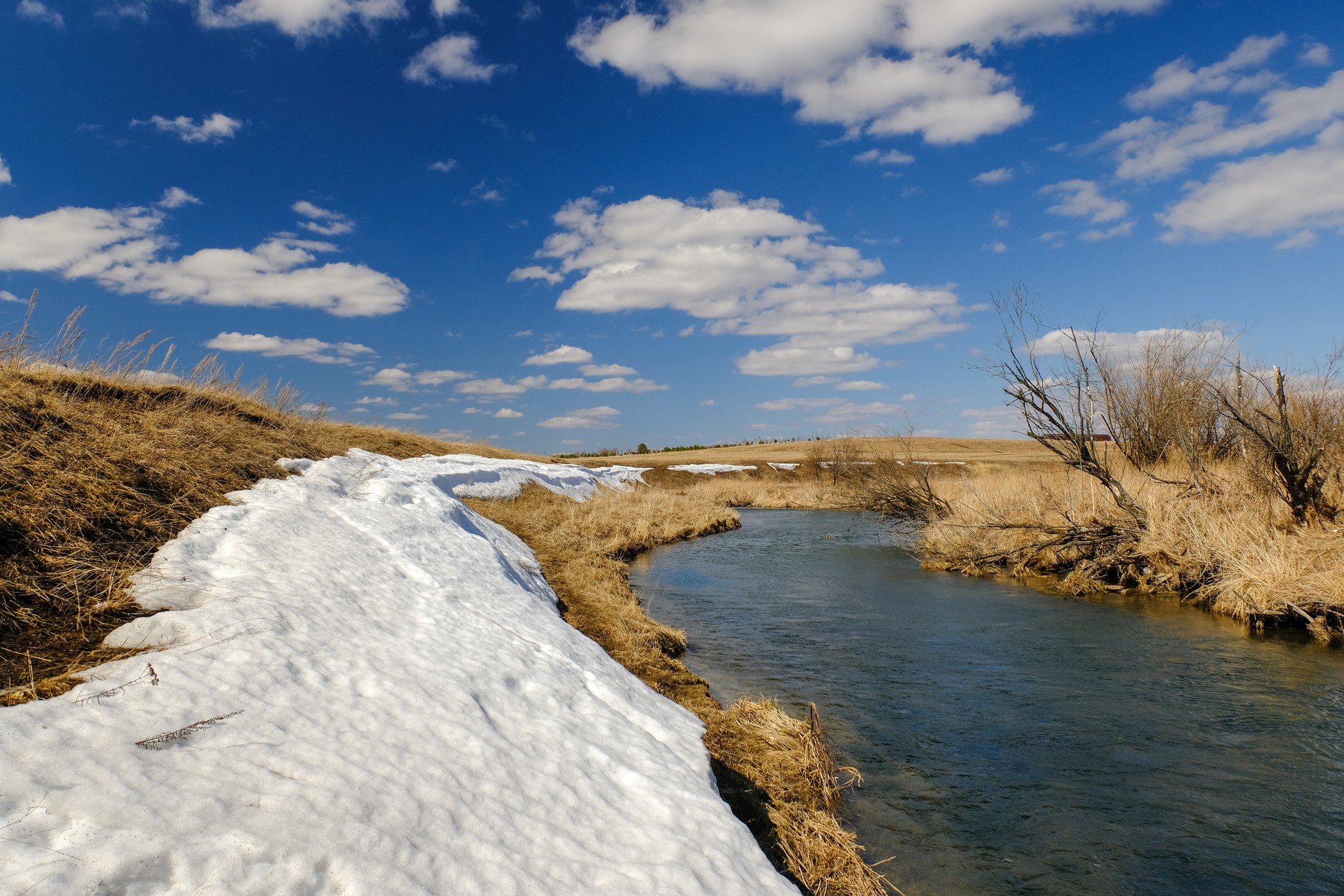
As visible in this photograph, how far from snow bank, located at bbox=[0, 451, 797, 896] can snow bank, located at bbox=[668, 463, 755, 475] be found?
115ft

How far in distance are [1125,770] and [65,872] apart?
739 cm

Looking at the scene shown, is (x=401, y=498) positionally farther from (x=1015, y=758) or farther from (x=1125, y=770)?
(x=1125, y=770)

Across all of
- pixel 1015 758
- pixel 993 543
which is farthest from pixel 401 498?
pixel 993 543

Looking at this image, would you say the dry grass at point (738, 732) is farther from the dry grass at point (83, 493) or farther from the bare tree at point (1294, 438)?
the bare tree at point (1294, 438)

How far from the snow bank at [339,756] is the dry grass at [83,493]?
0.25 m

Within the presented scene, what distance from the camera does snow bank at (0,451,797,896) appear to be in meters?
2.43

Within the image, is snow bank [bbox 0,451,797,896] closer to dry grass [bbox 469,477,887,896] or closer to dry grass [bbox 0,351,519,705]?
dry grass [bbox 0,351,519,705]

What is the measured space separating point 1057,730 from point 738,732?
3.44 meters

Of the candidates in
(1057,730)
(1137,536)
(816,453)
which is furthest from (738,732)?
(816,453)

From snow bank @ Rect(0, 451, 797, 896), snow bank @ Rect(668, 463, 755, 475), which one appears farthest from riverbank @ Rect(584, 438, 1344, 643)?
snow bank @ Rect(668, 463, 755, 475)

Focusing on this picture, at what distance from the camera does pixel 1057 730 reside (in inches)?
284

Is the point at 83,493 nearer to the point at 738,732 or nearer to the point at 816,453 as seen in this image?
the point at 738,732

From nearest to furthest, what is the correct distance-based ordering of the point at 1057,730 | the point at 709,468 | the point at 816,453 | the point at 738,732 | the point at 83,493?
1. the point at 83,493
2. the point at 738,732
3. the point at 1057,730
4. the point at 709,468
5. the point at 816,453

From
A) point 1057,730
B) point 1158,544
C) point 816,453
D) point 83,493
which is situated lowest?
point 1057,730
